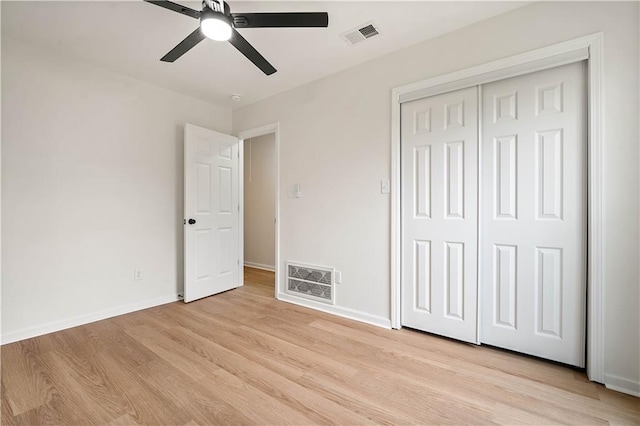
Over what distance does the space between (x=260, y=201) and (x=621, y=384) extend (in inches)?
195

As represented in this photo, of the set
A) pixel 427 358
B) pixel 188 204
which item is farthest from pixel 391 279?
pixel 188 204

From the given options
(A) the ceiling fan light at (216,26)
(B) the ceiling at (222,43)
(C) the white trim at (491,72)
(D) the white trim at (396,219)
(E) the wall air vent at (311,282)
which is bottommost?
(E) the wall air vent at (311,282)

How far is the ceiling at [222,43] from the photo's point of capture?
2.03 meters

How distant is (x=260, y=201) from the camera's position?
5.50 m

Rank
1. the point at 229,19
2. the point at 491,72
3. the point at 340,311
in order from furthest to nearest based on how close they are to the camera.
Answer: the point at 340,311 < the point at 491,72 < the point at 229,19

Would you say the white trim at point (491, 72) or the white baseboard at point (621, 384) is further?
the white trim at point (491, 72)

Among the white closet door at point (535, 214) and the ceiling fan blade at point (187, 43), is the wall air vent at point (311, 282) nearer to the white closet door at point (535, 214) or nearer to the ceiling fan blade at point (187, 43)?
the white closet door at point (535, 214)

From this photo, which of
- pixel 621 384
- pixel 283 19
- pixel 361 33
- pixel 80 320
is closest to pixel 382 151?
pixel 361 33

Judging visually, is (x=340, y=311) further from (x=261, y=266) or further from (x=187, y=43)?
(x=261, y=266)

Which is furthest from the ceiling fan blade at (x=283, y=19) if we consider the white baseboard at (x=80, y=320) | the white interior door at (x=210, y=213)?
the white baseboard at (x=80, y=320)

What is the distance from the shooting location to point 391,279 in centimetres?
265

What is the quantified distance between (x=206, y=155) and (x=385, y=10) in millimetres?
2545

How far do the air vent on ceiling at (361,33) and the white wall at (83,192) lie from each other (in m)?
2.29

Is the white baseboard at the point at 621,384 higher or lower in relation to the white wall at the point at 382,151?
lower
